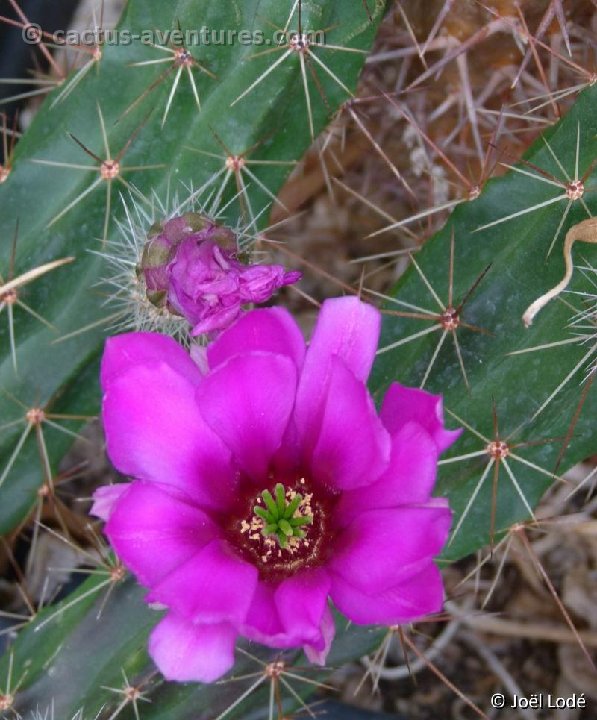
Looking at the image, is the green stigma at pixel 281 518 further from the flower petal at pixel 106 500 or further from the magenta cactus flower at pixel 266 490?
the flower petal at pixel 106 500

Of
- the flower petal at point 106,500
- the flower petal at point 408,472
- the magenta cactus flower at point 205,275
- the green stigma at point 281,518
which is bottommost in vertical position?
the green stigma at point 281,518

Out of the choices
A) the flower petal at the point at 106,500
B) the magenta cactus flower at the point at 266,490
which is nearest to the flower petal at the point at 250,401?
the magenta cactus flower at the point at 266,490

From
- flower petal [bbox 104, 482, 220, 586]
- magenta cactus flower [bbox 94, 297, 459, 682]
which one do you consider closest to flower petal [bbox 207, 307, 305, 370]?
magenta cactus flower [bbox 94, 297, 459, 682]

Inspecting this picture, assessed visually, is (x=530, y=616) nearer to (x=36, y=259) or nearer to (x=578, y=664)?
(x=578, y=664)

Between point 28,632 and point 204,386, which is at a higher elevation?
point 204,386

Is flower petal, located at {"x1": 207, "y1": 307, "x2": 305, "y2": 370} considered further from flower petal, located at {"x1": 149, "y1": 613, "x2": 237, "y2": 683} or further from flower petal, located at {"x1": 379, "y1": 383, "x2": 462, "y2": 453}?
flower petal, located at {"x1": 149, "y1": 613, "x2": 237, "y2": 683}

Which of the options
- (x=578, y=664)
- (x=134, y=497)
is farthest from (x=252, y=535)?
(x=578, y=664)
